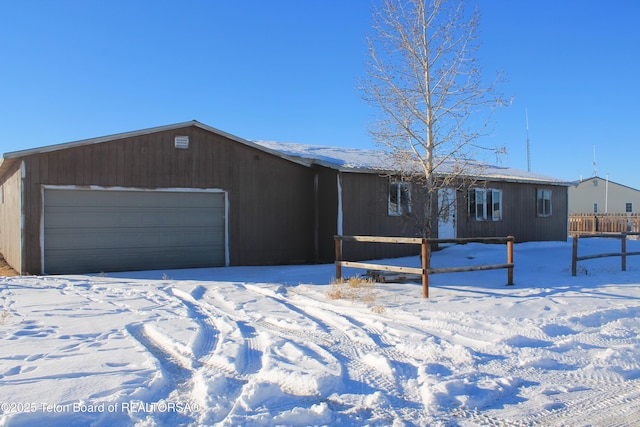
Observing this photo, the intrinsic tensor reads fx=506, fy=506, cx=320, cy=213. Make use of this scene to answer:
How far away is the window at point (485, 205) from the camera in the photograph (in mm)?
17875

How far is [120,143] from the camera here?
13.1 m

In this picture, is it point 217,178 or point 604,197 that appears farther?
point 604,197

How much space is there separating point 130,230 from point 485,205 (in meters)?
12.0

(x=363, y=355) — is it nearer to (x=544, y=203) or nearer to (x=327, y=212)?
(x=327, y=212)

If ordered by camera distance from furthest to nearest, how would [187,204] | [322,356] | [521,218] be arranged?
[521,218] → [187,204] → [322,356]

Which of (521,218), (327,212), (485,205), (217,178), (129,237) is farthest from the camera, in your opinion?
(521,218)

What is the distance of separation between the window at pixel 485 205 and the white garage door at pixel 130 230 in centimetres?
885

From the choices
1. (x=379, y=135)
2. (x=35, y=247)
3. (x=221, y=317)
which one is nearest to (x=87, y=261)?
(x=35, y=247)

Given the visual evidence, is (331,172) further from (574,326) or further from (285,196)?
(574,326)

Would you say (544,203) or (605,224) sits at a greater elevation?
(544,203)

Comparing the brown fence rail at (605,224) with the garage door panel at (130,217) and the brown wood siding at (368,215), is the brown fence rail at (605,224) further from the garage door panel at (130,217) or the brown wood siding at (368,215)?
the garage door panel at (130,217)

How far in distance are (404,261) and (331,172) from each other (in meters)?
3.43

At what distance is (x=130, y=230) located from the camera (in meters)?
13.3

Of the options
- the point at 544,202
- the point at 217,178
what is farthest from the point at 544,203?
the point at 217,178
